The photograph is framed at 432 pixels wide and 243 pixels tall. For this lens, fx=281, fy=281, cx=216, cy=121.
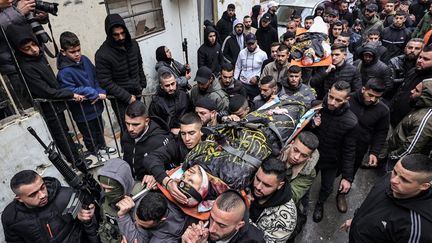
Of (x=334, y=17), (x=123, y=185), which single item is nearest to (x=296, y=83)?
(x=123, y=185)

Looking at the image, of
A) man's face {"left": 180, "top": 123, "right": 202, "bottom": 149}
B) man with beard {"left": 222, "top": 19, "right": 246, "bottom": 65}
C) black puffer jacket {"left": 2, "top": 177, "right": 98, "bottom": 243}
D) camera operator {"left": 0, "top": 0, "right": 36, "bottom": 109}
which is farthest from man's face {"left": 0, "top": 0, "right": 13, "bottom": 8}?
man with beard {"left": 222, "top": 19, "right": 246, "bottom": 65}

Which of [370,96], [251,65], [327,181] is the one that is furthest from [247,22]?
[327,181]

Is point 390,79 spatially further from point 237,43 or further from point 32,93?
point 32,93

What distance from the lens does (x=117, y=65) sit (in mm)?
3912

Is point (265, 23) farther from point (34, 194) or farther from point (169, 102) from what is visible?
point (34, 194)

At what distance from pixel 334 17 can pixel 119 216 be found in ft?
22.3

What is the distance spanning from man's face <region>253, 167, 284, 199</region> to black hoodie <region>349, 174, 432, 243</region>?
2.33ft

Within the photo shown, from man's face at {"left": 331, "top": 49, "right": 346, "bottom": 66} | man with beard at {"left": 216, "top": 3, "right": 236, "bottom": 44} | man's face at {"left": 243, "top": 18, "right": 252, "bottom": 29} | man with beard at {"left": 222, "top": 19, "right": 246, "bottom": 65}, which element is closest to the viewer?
man's face at {"left": 331, "top": 49, "right": 346, "bottom": 66}

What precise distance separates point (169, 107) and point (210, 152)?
1634 millimetres

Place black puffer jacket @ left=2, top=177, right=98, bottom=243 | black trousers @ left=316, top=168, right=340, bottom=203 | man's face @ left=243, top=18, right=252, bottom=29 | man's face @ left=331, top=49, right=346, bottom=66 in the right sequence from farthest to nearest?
man's face @ left=243, top=18, right=252, bottom=29 → man's face @ left=331, top=49, right=346, bottom=66 → black trousers @ left=316, top=168, right=340, bottom=203 → black puffer jacket @ left=2, top=177, right=98, bottom=243

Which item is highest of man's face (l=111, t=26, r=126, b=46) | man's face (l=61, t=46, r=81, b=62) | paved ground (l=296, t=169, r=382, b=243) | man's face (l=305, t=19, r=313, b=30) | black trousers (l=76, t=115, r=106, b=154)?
man's face (l=111, t=26, r=126, b=46)

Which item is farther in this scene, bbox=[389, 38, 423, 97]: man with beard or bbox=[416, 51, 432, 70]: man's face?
bbox=[389, 38, 423, 97]: man with beard

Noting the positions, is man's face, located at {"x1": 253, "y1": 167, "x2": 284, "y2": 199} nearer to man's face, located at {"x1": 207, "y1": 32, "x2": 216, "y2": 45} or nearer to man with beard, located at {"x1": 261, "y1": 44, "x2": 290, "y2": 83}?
man with beard, located at {"x1": 261, "y1": 44, "x2": 290, "y2": 83}

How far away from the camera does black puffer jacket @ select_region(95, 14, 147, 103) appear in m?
3.77
